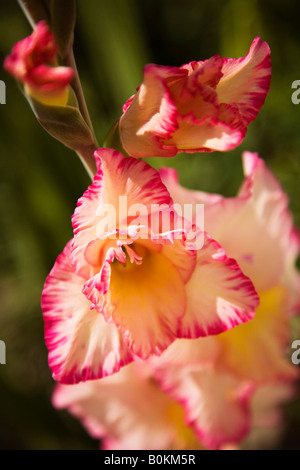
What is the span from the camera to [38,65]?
10.6 inches

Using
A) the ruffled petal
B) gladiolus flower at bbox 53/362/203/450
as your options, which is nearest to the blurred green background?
gladiolus flower at bbox 53/362/203/450

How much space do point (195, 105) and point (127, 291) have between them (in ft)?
0.47

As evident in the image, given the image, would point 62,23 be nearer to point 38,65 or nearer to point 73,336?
point 38,65

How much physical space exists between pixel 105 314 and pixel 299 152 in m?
0.60

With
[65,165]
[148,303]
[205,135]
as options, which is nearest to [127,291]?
[148,303]

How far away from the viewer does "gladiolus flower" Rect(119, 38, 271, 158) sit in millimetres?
307

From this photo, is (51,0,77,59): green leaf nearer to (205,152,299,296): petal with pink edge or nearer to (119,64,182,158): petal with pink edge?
(119,64,182,158): petal with pink edge

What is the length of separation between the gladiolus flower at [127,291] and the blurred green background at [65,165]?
1.51 feet

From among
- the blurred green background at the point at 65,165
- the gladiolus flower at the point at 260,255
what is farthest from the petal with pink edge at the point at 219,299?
the blurred green background at the point at 65,165

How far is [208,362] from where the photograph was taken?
1.71 feet

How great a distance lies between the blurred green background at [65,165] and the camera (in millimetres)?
858

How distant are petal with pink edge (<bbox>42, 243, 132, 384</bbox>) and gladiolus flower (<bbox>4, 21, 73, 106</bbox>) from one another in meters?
0.12

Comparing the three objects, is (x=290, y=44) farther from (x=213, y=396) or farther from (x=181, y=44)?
(x=213, y=396)
